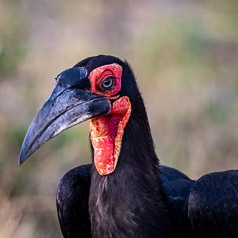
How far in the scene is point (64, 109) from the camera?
3912 mm

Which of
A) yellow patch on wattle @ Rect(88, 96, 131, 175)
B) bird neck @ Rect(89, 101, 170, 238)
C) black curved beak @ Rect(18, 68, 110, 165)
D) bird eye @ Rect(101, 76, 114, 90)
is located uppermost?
bird eye @ Rect(101, 76, 114, 90)

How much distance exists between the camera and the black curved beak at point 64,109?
3.84 metres

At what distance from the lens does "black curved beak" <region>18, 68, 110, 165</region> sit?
3.84 m

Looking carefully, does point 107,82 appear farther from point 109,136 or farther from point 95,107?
point 109,136

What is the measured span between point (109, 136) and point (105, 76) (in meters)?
0.36

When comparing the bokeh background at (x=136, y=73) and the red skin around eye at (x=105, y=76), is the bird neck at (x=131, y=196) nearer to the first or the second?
the red skin around eye at (x=105, y=76)

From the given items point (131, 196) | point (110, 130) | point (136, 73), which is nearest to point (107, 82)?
point (110, 130)

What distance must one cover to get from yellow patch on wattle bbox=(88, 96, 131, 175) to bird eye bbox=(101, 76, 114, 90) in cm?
12

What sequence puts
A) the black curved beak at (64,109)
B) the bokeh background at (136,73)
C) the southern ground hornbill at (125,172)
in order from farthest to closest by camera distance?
the bokeh background at (136,73), the southern ground hornbill at (125,172), the black curved beak at (64,109)

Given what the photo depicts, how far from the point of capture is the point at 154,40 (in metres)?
9.17

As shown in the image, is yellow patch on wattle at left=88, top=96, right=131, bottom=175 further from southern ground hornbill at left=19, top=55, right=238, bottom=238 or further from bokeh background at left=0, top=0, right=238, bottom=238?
bokeh background at left=0, top=0, right=238, bottom=238

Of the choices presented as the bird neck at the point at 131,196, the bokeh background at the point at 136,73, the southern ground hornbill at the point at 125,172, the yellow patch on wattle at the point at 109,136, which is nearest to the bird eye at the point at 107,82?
the southern ground hornbill at the point at 125,172

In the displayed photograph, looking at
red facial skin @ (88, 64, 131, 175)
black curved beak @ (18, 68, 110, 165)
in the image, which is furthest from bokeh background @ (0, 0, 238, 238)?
black curved beak @ (18, 68, 110, 165)

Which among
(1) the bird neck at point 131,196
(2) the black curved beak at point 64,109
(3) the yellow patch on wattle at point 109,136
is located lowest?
(1) the bird neck at point 131,196
